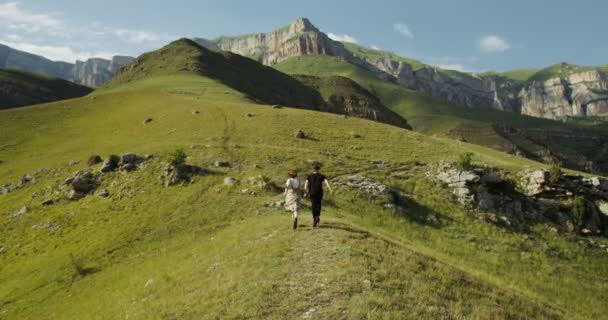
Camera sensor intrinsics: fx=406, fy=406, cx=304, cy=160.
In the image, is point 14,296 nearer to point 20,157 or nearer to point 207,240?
point 207,240

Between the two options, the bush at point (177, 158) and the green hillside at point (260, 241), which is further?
the bush at point (177, 158)

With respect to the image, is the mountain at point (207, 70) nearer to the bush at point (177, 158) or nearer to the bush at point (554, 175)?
the bush at point (177, 158)

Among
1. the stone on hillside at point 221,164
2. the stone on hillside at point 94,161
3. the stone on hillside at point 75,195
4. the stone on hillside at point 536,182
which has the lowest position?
the stone on hillside at point 75,195

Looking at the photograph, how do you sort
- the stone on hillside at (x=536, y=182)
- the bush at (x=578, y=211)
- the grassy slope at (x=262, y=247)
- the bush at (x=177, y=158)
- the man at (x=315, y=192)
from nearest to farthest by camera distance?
the grassy slope at (x=262, y=247) < the man at (x=315, y=192) < the bush at (x=578, y=211) < the bush at (x=177, y=158) < the stone on hillside at (x=536, y=182)

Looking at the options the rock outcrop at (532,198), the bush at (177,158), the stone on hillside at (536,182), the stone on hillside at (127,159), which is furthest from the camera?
the stone on hillside at (127,159)

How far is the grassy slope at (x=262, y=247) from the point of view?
48.7ft

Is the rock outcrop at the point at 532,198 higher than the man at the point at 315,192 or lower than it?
lower

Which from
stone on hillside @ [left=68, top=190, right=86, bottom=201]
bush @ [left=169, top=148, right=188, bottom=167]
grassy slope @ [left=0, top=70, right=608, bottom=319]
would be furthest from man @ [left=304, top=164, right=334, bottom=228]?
stone on hillside @ [left=68, top=190, right=86, bottom=201]

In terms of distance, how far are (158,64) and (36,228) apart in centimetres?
14190

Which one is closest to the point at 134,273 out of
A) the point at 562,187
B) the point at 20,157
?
the point at 562,187

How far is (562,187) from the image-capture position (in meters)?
41.8

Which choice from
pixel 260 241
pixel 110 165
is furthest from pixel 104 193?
pixel 260 241

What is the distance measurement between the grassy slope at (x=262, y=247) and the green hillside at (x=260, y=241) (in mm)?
119

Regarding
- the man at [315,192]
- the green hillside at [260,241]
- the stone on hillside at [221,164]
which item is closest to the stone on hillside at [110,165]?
the green hillside at [260,241]
